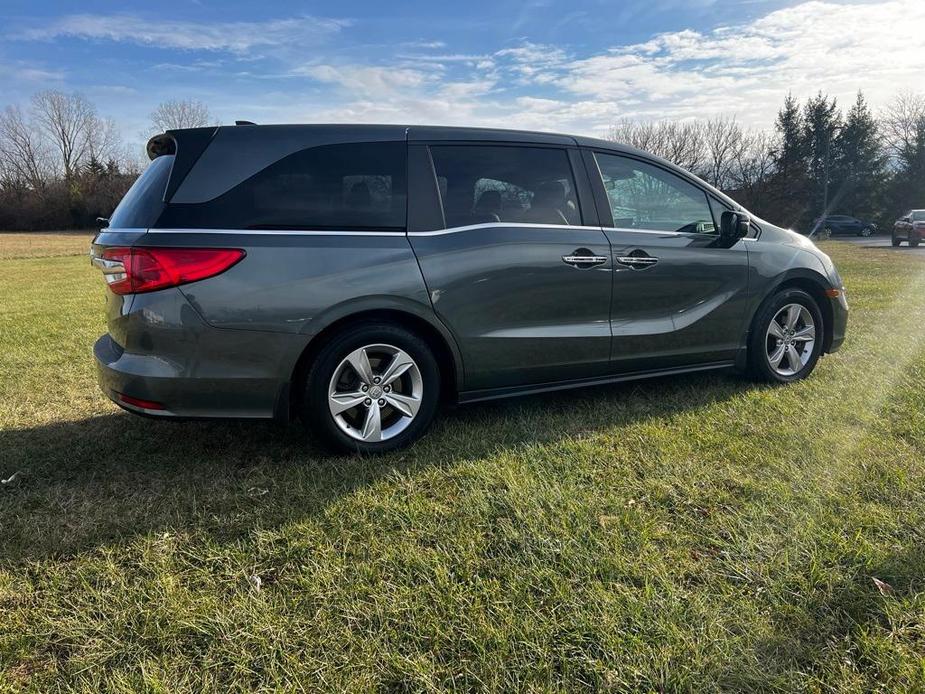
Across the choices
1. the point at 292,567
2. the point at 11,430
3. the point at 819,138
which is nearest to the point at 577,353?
the point at 292,567

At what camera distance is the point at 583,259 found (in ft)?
12.1

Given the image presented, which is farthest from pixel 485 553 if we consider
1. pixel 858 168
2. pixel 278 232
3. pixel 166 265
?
pixel 858 168

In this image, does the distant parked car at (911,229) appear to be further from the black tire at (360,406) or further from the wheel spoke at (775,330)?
the black tire at (360,406)

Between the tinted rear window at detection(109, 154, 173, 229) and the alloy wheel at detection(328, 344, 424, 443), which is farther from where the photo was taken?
the alloy wheel at detection(328, 344, 424, 443)

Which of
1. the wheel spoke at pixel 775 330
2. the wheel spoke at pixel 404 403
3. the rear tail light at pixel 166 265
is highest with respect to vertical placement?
the rear tail light at pixel 166 265

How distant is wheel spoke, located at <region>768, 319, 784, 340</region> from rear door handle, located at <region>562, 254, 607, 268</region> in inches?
63.0

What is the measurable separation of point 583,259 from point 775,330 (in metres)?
1.81

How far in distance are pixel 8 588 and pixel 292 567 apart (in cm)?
102

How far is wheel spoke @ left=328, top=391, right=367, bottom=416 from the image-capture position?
318 cm

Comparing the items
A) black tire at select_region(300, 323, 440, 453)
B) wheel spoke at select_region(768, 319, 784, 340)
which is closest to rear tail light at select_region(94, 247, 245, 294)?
black tire at select_region(300, 323, 440, 453)

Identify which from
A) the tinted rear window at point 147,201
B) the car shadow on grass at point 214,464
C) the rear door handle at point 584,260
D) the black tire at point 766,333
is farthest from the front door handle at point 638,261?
the tinted rear window at point 147,201

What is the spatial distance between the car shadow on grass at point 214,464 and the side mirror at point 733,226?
109 cm

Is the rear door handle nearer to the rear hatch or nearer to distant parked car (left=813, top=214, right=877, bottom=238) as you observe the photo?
the rear hatch

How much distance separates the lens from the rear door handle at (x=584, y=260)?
365cm
